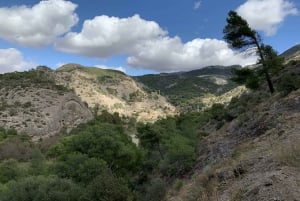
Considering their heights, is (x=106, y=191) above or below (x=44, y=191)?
below

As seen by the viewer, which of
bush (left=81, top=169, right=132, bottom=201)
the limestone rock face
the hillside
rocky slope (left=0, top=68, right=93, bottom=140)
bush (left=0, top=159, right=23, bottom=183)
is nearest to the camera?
the hillside

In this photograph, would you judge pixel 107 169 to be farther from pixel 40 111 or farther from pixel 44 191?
pixel 40 111

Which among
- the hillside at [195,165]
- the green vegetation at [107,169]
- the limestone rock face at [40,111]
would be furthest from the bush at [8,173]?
the limestone rock face at [40,111]

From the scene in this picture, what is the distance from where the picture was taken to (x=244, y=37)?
3541cm

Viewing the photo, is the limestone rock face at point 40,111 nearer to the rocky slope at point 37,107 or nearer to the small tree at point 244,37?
the rocky slope at point 37,107

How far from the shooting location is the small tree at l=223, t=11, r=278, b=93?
34.8m

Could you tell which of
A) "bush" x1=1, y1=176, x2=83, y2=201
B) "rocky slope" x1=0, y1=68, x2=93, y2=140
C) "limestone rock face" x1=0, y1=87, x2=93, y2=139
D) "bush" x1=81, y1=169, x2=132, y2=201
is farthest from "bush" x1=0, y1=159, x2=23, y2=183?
"limestone rock face" x1=0, y1=87, x2=93, y2=139

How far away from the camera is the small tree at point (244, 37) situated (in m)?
34.8

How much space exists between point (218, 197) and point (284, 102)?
642 inches

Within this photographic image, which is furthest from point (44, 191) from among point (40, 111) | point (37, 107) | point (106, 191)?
point (37, 107)

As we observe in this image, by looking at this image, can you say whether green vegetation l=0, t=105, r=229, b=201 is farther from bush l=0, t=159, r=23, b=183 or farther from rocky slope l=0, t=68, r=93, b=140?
rocky slope l=0, t=68, r=93, b=140

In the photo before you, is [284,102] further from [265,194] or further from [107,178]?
[265,194]

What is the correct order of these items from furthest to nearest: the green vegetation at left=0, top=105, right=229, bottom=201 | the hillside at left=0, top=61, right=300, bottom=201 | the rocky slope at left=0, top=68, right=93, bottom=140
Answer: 1. the rocky slope at left=0, top=68, right=93, bottom=140
2. the green vegetation at left=0, top=105, right=229, bottom=201
3. the hillside at left=0, top=61, right=300, bottom=201

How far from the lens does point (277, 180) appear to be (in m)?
8.90
